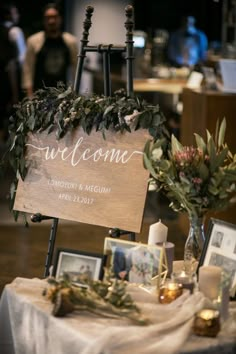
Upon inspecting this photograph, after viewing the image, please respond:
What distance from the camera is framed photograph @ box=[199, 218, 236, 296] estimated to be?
2834 millimetres

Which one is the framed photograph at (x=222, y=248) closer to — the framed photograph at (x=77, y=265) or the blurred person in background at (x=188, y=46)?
the framed photograph at (x=77, y=265)

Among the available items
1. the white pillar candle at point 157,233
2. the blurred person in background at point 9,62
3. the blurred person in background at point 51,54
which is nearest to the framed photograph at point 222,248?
the white pillar candle at point 157,233

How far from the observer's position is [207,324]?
245cm

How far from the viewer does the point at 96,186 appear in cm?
336

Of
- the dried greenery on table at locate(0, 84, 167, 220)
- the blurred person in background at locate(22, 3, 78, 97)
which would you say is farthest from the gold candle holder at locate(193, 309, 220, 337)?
the blurred person in background at locate(22, 3, 78, 97)

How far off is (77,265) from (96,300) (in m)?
0.20

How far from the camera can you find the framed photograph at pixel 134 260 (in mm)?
2762

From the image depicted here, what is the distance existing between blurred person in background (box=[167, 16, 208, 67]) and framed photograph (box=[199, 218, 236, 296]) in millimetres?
7661

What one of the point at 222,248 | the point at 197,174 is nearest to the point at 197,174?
the point at 197,174

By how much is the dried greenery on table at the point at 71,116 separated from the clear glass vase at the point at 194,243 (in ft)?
1.30

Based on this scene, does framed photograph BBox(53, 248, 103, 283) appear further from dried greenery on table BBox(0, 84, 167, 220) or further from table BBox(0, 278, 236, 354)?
dried greenery on table BBox(0, 84, 167, 220)

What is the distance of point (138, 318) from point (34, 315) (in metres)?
0.36

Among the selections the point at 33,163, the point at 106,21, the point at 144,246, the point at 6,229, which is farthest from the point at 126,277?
the point at 106,21

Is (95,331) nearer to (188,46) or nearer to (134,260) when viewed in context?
(134,260)
